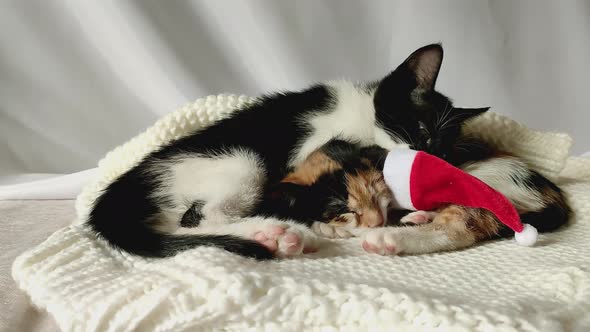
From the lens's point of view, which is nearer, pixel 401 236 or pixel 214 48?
pixel 401 236

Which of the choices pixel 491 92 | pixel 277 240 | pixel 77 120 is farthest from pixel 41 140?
pixel 491 92

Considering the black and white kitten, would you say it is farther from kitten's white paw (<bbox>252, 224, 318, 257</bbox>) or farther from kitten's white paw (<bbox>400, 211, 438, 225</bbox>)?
kitten's white paw (<bbox>400, 211, 438, 225</bbox>)

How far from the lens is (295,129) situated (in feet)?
4.24

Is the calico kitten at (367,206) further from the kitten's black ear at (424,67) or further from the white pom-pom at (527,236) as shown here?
the kitten's black ear at (424,67)

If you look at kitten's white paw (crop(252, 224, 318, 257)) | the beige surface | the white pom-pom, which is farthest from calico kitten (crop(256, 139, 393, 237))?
the beige surface

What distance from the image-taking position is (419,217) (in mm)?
1064

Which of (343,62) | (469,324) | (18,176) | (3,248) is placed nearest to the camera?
(469,324)

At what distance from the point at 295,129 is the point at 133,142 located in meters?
0.41

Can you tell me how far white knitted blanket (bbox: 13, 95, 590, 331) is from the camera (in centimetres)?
66

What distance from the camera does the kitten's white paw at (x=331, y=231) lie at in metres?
1.05

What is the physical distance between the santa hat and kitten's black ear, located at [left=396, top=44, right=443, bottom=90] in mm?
312

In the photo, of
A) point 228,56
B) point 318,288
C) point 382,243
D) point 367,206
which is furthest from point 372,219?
point 228,56

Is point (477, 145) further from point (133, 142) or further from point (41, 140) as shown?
point (41, 140)

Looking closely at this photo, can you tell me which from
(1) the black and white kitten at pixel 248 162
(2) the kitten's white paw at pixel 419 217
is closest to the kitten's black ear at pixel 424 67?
(1) the black and white kitten at pixel 248 162
